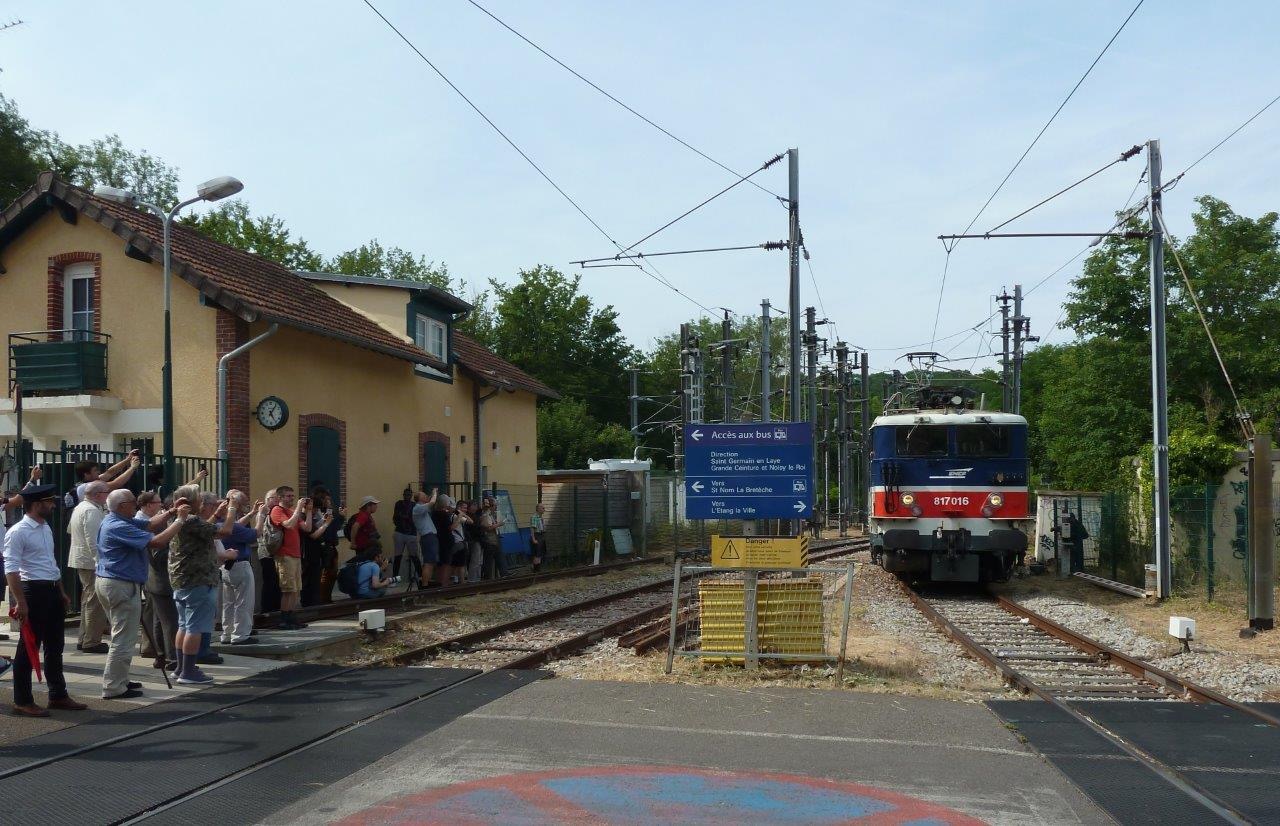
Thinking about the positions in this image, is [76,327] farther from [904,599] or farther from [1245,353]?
[1245,353]

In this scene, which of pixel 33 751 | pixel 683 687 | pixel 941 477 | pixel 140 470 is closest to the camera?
pixel 33 751

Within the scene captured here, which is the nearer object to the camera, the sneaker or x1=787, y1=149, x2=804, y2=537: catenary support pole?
the sneaker

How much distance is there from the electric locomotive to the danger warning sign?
355 inches

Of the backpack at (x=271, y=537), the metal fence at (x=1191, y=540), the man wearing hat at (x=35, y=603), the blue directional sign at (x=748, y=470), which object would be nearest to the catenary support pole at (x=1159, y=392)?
the metal fence at (x=1191, y=540)

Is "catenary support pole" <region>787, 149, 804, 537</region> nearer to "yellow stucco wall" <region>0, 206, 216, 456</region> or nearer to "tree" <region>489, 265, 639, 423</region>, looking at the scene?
"yellow stucco wall" <region>0, 206, 216, 456</region>

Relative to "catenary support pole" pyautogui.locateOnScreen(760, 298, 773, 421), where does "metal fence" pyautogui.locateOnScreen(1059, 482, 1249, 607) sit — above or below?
below

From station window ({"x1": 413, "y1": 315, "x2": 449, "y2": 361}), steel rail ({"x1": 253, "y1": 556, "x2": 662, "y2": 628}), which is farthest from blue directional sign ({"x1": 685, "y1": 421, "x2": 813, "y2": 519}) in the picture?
station window ({"x1": 413, "y1": 315, "x2": 449, "y2": 361})

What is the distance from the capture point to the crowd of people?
8539mm

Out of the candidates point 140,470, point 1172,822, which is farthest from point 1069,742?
point 140,470

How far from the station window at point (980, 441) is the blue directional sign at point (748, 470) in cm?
944

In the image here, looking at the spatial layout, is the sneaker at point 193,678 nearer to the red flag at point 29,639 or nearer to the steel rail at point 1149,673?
the red flag at point 29,639

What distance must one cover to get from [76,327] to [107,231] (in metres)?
1.65

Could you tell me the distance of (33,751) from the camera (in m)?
7.31

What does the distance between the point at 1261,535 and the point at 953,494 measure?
6359 millimetres
